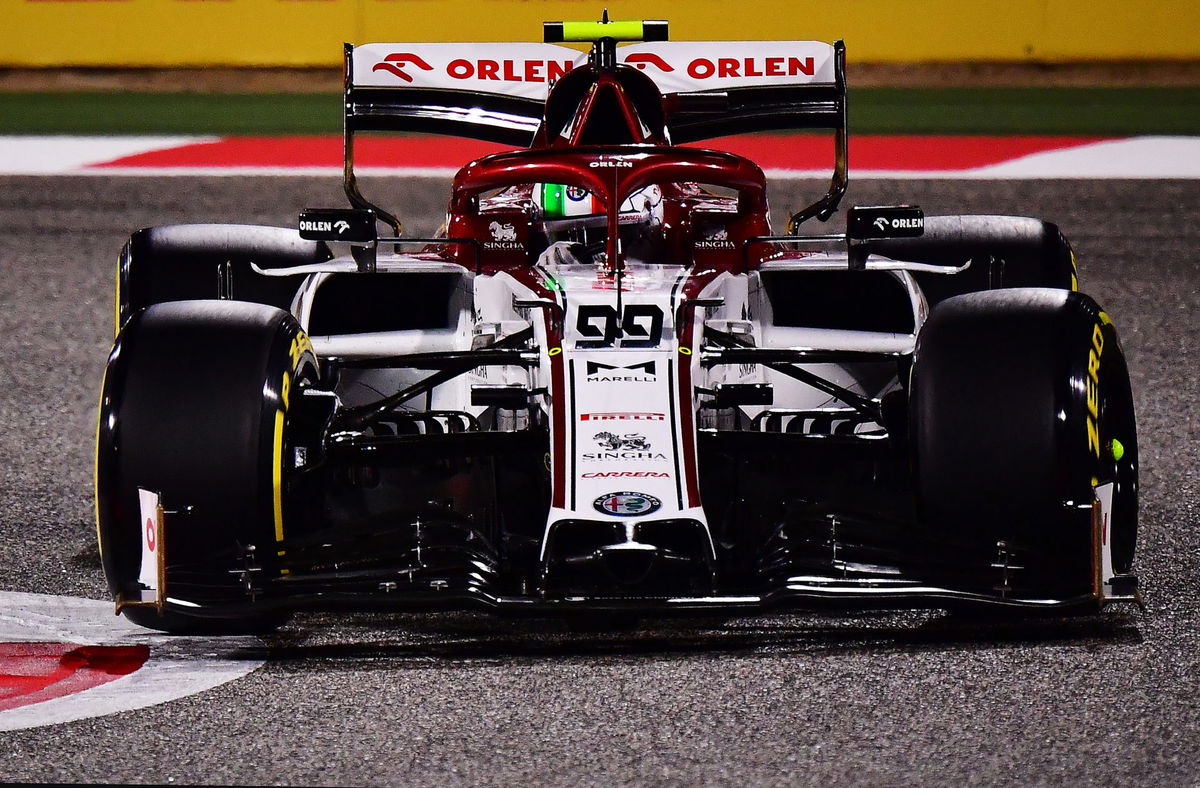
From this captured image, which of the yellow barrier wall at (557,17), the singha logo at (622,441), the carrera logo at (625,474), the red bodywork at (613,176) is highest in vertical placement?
the yellow barrier wall at (557,17)

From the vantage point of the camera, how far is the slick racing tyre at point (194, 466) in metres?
4.74

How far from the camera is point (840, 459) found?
5328 mm

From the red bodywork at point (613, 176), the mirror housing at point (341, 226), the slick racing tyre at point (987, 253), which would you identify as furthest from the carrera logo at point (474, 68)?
the mirror housing at point (341, 226)

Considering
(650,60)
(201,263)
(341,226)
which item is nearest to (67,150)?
(201,263)

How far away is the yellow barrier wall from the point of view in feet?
46.6

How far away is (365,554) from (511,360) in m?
0.67

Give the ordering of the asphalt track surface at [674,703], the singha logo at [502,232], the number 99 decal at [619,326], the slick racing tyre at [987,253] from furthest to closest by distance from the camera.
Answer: the slick racing tyre at [987,253], the singha logo at [502,232], the number 99 decal at [619,326], the asphalt track surface at [674,703]

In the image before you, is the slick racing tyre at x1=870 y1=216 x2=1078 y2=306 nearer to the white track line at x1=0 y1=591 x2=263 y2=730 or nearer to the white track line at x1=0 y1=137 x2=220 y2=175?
the white track line at x1=0 y1=591 x2=263 y2=730

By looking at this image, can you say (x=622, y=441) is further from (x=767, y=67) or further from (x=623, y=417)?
(x=767, y=67)

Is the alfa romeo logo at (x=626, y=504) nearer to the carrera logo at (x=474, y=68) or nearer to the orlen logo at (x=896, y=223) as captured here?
the orlen logo at (x=896, y=223)

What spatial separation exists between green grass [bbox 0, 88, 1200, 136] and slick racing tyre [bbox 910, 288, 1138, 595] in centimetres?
903

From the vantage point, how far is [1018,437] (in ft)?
15.6

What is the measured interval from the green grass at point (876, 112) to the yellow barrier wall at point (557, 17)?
281 mm

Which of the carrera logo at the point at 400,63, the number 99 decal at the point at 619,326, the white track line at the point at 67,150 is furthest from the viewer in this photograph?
→ the white track line at the point at 67,150
